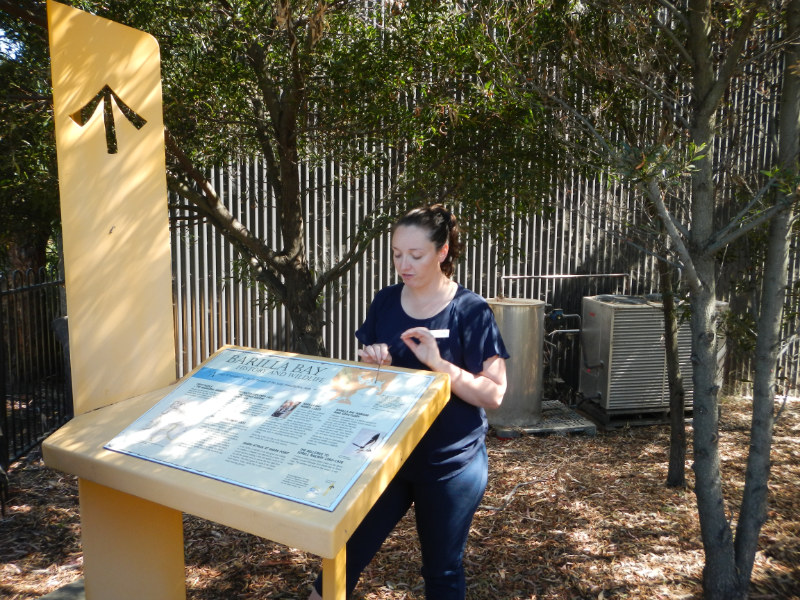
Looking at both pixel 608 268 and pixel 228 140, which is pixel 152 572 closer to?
pixel 228 140

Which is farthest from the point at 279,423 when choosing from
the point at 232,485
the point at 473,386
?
the point at 473,386

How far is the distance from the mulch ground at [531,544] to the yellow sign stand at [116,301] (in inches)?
47.9

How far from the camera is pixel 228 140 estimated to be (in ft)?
15.3

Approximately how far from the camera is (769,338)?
10.3ft

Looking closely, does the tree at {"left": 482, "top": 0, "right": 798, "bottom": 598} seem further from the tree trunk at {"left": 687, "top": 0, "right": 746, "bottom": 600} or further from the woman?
the woman

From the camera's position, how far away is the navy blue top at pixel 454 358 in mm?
2330

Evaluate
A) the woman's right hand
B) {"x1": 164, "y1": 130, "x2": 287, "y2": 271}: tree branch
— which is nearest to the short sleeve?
the woman's right hand

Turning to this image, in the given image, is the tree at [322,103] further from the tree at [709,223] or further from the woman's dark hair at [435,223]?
the woman's dark hair at [435,223]

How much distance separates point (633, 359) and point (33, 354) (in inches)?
237

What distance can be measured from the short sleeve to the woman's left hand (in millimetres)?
197

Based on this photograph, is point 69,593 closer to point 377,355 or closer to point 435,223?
point 377,355

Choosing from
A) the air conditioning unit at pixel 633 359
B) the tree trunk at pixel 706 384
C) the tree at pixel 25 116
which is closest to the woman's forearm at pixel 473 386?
the tree trunk at pixel 706 384

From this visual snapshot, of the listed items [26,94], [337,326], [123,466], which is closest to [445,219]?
[123,466]

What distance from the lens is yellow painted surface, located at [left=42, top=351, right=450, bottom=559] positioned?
1.61m
